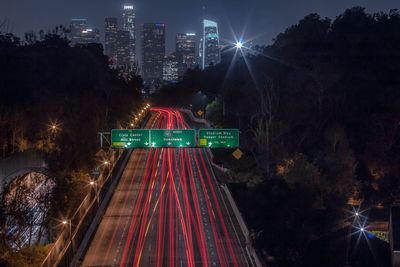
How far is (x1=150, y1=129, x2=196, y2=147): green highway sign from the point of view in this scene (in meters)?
34.7

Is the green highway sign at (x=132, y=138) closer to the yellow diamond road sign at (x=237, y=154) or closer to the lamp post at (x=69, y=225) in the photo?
the yellow diamond road sign at (x=237, y=154)

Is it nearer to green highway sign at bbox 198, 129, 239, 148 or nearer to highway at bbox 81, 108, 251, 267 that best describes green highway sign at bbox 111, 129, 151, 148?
green highway sign at bbox 198, 129, 239, 148

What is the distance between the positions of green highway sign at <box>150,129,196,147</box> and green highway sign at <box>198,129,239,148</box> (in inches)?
23.6

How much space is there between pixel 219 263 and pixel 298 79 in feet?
116

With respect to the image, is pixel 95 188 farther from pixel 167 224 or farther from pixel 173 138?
pixel 173 138

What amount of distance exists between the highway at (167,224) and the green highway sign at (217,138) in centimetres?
418

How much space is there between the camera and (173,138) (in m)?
34.8

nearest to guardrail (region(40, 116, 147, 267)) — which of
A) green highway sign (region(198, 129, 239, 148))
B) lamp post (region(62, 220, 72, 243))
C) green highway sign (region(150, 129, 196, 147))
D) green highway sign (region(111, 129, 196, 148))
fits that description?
lamp post (region(62, 220, 72, 243))

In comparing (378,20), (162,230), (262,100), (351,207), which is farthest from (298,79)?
(162,230)

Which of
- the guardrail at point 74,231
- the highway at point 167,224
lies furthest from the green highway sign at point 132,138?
the highway at point 167,224

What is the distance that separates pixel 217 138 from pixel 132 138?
16.8 feet

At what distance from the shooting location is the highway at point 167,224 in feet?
87.3

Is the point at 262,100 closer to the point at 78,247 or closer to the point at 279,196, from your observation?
the point at 279,196

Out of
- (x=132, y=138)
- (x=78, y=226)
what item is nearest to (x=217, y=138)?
(x=132, y=138)
